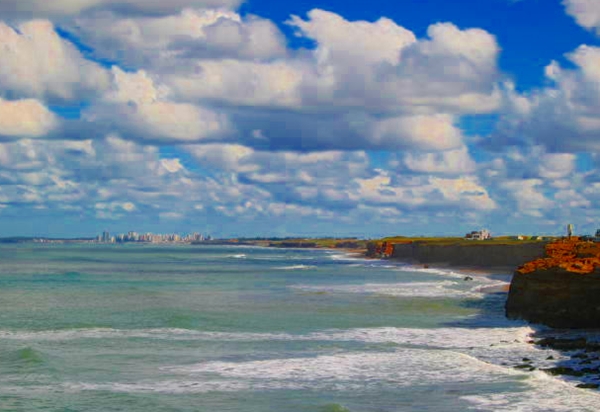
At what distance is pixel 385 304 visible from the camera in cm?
5959

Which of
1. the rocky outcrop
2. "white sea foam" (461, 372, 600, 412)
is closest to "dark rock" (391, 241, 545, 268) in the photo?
the rocky outcrop

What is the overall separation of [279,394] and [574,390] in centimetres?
1066

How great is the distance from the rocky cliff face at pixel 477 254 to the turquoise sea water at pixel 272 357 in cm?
5840

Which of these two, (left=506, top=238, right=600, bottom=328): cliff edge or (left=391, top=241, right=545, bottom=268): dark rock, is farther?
(left=391, top=241, right=545, bottom=268): dark rock

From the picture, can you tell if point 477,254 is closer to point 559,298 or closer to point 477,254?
point 477,254

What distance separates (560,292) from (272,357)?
20.0m

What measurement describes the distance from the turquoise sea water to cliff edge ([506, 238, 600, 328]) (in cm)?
200

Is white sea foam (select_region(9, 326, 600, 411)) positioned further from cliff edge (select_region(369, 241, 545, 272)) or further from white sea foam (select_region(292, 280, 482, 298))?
cliff edge (select_region(369, 241, 545, 272))

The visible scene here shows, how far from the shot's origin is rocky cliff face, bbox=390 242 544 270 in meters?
118

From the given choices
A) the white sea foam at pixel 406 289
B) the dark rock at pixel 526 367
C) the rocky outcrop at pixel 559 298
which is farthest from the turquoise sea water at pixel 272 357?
the white sea foam at pixel 406 289

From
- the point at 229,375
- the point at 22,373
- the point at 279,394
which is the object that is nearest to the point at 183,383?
the point at 229,375

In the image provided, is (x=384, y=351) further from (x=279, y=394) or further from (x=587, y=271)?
(x=587, y=271)

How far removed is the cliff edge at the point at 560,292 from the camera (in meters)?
42.3

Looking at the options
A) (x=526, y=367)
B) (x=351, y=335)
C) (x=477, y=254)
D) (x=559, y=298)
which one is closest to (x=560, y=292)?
(x=559, y=298)
